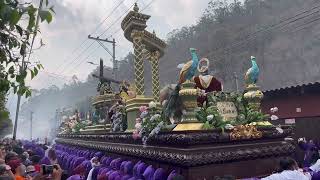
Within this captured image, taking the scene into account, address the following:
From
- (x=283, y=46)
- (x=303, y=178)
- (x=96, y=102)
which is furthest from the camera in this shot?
(x=283, y=46)

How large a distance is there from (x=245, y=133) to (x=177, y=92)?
5.02 feet

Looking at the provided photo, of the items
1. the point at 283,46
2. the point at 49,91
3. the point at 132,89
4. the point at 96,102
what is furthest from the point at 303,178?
the point at 49,91

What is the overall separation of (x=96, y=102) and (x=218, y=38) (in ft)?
116

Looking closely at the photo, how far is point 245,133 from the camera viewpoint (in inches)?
273

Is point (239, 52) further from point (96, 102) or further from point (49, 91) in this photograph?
point (49, 91)

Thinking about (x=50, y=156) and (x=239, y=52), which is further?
(x=239, y=52)

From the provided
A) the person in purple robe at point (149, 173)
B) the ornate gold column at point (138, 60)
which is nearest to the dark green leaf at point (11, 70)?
the person in purple robe at point (149, 173)

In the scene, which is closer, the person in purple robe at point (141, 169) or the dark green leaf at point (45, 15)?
the dark green leaf at point (45, 15)

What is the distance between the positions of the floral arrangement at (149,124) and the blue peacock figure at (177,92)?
297mm

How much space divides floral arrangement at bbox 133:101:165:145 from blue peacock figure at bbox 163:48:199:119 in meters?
0.30

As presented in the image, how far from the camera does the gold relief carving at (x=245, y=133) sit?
675 cm

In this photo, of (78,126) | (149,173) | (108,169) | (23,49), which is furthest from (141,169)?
(78,126)

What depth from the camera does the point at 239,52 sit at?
4556 cm

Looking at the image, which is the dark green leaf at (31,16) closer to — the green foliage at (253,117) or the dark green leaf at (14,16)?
the dark green leaf at (14,16)
